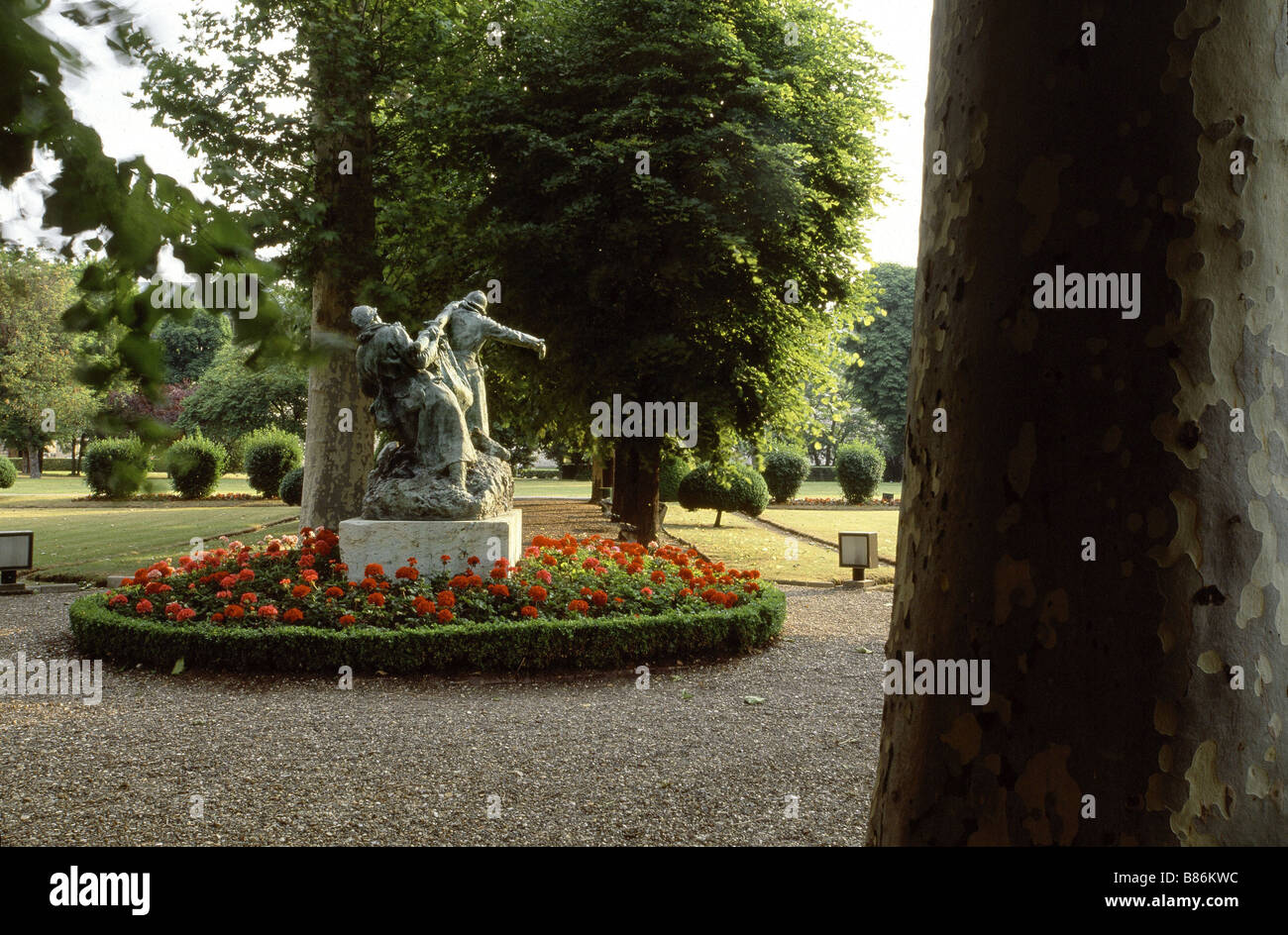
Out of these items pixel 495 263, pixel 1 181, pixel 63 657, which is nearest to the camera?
pixel 1 181

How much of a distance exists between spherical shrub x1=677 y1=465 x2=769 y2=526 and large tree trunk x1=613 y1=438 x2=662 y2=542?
Result: 6158 millimetres

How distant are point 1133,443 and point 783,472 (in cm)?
2943

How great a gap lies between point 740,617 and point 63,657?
6.18 meters

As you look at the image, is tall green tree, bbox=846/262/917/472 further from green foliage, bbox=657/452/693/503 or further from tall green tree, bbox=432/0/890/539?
tall green tree, bbox=432/0/890/539

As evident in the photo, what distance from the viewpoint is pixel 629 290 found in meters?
14.3

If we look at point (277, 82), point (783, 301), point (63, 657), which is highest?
point (277, 82)

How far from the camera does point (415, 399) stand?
8.79 meters

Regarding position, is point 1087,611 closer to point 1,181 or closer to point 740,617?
point 1,181

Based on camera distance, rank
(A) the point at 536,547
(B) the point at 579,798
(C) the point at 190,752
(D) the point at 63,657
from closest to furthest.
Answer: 1. (B) the point at 579,798
2. (C) the point at 190,752
3. (D) the point at 63,657
4. (A) the point at 536,547

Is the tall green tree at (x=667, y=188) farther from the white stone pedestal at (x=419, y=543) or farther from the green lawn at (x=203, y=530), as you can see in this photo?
the white stone pedestal at (x=419, y=543)

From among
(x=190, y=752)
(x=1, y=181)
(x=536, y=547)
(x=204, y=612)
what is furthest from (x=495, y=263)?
(x=1, y=181)

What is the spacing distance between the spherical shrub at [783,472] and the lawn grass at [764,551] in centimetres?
565

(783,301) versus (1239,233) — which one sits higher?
(783,301)

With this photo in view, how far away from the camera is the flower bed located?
7.27 meters
